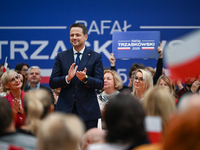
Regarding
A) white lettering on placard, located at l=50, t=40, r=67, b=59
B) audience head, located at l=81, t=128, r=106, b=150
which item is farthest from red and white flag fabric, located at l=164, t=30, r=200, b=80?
white lettering on placard, located at l=50, t=40, r=67, b=59

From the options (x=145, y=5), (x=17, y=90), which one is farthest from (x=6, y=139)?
(x=145, y=5)

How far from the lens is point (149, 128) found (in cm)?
186

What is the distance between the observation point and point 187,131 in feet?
3.17

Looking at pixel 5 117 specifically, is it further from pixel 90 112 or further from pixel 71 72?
pixel 90 112

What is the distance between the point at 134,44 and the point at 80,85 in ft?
6.45

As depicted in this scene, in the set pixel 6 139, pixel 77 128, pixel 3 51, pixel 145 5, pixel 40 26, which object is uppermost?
pixel 145 5

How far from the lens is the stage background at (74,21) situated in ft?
21.2

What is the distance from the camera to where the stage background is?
6477mm

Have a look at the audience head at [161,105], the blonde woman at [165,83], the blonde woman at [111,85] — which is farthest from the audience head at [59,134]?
the blonde woman at [111,85]

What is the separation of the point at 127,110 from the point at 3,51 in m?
5.54

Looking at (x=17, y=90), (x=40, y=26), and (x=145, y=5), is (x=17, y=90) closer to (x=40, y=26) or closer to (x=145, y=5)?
(x=40, y=26)

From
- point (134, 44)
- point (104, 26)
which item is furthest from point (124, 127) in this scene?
point (104, 26)

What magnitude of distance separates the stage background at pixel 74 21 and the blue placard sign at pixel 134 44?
1.77m

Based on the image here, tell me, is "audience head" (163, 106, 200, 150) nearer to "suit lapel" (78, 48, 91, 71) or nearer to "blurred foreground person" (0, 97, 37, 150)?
"blurred foreground person" (0, 97, 37, 150)
